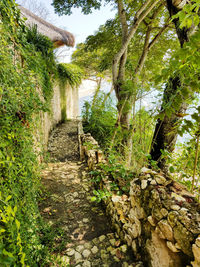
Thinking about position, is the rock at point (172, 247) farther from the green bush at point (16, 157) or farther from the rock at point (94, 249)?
the green bush at point (16, 157)

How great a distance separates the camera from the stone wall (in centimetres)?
104

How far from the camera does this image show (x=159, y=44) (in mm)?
5445

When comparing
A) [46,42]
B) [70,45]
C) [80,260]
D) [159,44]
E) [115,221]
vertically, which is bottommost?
[80,260]

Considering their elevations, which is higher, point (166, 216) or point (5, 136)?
point (5, 136)

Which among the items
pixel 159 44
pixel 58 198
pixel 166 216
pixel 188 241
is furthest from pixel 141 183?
pixel 159 44

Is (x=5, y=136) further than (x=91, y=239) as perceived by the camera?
No

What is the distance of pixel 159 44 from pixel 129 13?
5.59 ft

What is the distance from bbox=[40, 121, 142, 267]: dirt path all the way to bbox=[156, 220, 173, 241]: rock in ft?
1.87

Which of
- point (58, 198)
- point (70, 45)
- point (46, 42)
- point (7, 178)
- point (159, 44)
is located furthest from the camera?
point (70, 45)

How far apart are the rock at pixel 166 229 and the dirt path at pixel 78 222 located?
1.87 feet

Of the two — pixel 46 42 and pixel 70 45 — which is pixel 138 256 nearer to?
pixel 46 42

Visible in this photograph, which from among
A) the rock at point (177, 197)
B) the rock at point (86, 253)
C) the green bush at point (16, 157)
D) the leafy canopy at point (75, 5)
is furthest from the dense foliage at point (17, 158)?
the leafy canopy at point (75, 5)

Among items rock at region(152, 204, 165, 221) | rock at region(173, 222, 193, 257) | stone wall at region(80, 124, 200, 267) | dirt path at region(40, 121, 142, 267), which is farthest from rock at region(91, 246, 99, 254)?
rock at region(173, 222, 193, 257)

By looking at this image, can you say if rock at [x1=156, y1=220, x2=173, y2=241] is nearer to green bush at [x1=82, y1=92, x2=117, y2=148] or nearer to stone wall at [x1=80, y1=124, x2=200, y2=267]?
stone wall at [x1=80, y1=124, x2=200, y2=267]
